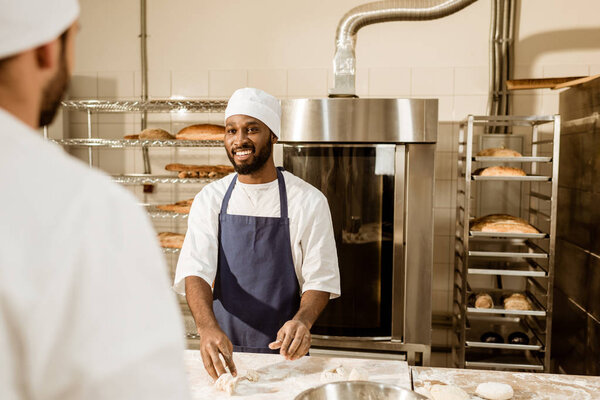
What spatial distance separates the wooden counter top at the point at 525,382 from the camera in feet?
4.25

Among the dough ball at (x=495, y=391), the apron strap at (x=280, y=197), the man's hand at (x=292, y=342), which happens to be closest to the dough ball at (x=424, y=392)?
the dough ball at (x=495, y=391)

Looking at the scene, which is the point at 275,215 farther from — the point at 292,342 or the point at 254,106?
the point at 292,342

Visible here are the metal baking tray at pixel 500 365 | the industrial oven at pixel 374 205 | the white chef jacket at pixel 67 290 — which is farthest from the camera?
the metal baking tray at pixel 500 365

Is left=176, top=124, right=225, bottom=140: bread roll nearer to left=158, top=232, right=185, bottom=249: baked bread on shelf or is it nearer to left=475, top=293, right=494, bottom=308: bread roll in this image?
left=158, top=232, right=185, bottom=249: baked bread on shelf

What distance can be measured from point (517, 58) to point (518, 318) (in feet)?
4.97

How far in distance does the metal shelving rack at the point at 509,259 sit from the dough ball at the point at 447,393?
139 centimetres

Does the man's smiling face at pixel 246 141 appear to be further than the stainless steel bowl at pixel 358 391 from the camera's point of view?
Yes

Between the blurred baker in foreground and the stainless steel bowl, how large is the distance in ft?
2.85

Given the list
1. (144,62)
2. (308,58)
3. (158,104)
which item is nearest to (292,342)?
(158,104)

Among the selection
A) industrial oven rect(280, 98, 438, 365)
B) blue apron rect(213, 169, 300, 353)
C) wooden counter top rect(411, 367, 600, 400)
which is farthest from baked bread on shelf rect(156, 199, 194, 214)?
wooden counter top rect(411, 367, 600, 400)

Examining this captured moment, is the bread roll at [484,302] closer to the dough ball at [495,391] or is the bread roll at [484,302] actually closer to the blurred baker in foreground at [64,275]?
the dough ball at [495,391]

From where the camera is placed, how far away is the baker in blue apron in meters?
1.80

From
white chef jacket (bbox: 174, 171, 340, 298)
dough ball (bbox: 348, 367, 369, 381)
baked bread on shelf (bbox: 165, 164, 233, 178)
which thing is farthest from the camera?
baked bread on shelf (bbox: 165, 164, 233, 178)

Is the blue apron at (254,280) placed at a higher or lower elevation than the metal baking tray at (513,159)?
lower
